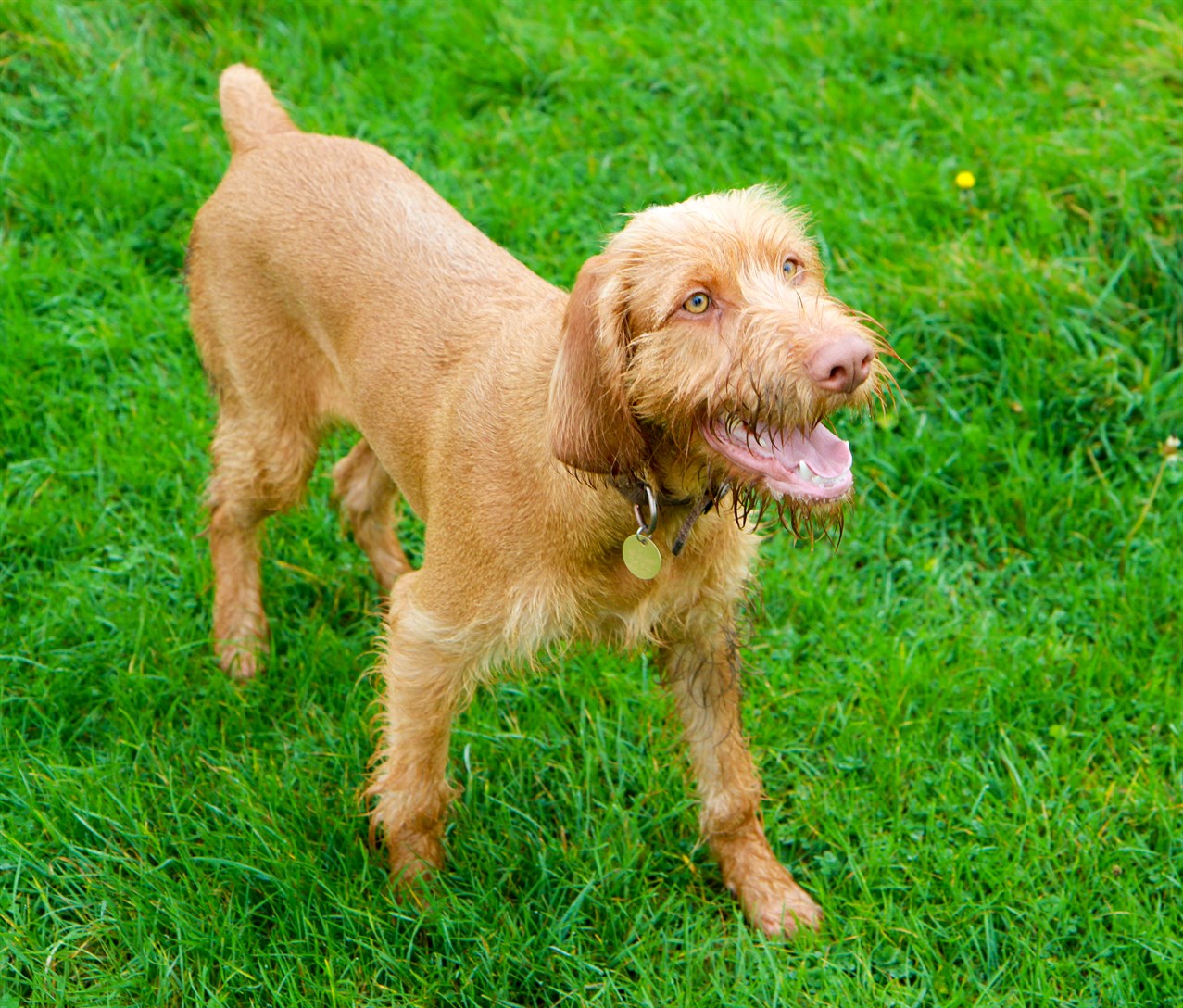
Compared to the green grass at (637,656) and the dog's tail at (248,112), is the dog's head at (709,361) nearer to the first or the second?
the green grass at (637,656)

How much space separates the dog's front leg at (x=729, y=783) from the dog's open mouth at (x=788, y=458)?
891 millimetres

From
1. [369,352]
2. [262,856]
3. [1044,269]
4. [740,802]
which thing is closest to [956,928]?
[740,802]

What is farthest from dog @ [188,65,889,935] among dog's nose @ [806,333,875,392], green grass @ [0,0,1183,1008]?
green grass @ [0,0,1183,1008]

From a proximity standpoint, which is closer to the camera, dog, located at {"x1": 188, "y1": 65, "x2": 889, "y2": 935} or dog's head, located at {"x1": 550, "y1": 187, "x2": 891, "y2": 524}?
dog's head, located at {"x1": 550, "y1": 187, "x2": 891, "y2": 524}

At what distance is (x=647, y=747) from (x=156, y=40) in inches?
168

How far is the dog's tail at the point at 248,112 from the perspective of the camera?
423 centimetres

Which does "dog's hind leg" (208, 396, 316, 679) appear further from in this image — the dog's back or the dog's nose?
the dog's nose

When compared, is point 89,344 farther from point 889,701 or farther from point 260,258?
point 889,701

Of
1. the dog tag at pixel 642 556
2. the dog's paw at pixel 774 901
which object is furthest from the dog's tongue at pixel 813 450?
the dog's paw at pixel 774 901

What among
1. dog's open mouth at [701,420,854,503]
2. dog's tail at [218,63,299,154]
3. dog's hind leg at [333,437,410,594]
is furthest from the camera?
dog's hind leg at [333,437,410,594]

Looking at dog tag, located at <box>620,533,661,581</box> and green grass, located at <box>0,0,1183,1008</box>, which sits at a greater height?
dog tag, located at <box>620,533,661,581</box>

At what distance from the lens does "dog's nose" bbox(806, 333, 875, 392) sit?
2.54m

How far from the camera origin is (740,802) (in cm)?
360

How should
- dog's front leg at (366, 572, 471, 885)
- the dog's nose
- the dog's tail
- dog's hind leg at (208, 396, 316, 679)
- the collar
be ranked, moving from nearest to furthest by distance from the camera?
the dog's nose < the collar < dog's front leg at (366, 572, 471, 885) < dog's hind leg at (208, 396, 316, 679) < the dog's tail
